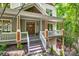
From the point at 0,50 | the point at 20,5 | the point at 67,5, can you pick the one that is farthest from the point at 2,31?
the point at 67,5

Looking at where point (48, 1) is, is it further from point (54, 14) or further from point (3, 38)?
point (3, 38)

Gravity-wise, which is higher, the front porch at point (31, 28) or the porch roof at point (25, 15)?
the porch roof at point (25, 15)

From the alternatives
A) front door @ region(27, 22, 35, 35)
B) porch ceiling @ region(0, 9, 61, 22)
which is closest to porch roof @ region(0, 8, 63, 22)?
porch ceiling @ region(0, 9, 61, 22)

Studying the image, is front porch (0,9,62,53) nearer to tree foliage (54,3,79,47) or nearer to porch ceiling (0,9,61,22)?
porch ceiling (0,9,61,22)

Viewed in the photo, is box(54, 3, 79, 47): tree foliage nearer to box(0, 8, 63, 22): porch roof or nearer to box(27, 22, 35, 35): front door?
box(0, 8, 63, 22): porch roof

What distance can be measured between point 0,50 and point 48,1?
0.98 meters

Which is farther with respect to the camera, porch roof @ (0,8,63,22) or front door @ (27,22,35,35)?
front door @ (27,22,35,35)

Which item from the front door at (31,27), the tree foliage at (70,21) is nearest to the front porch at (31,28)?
the front door at (31,27)

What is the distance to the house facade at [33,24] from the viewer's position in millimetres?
2430

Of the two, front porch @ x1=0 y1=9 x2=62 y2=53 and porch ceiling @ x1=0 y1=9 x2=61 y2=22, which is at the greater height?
porch ceiling @ x1=0 y1=9 x2=61 y2=22

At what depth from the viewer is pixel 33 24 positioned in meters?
2.52

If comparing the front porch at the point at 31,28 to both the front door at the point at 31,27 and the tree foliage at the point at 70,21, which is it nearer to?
the front door at the point at 31,27

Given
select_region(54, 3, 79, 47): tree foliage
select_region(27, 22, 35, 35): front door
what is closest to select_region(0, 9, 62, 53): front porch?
select_region(27, 22, 35, 35): front door

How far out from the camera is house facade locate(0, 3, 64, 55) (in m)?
2.43
